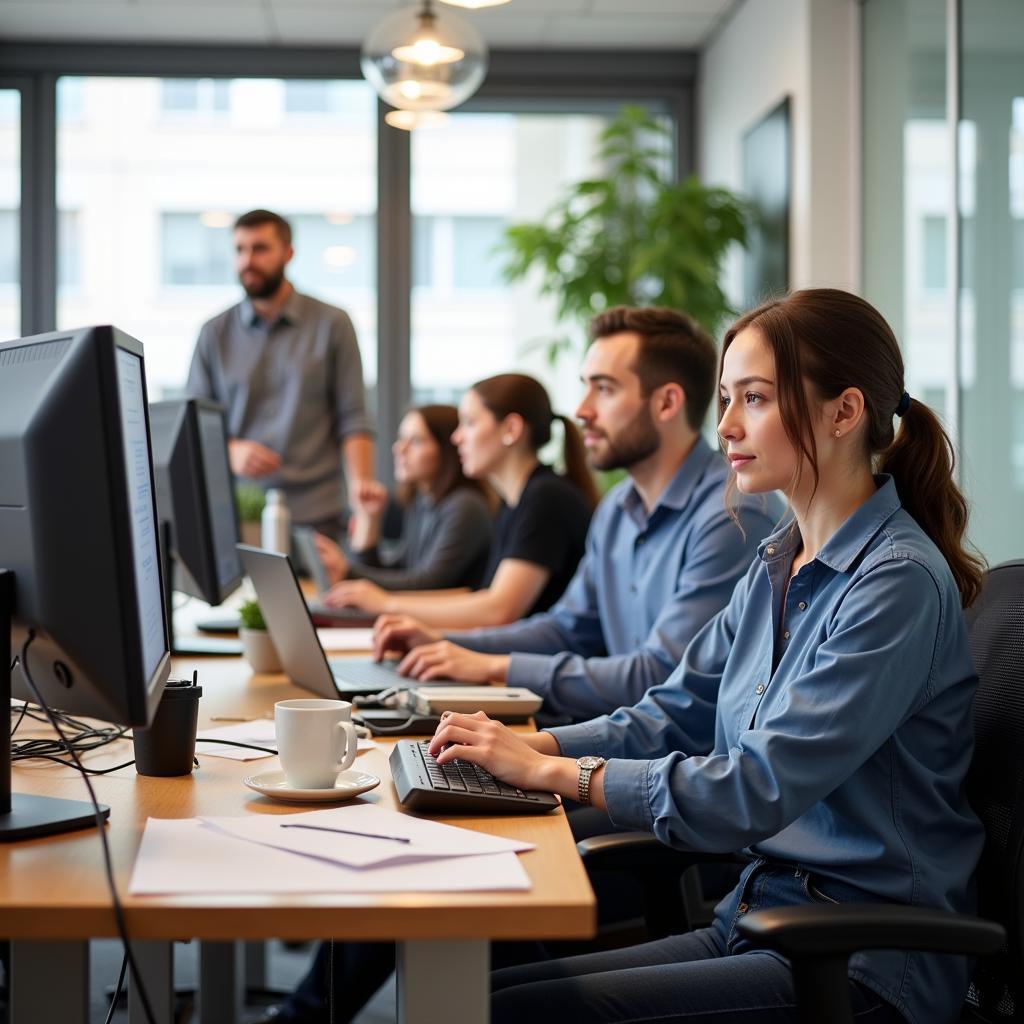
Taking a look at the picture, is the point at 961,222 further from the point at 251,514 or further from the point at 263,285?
the point at 251,514

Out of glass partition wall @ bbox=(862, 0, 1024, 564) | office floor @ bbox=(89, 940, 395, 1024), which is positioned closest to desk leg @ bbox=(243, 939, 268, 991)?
office floor @ bbox=(89, 940, 395, 1024)

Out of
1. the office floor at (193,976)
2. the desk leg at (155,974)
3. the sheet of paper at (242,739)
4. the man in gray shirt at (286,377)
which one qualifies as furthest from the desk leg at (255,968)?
the man in gray shirt at (286,377)

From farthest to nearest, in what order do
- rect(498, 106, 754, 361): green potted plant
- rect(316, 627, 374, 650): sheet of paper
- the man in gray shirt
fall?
rect(498, 106, 754, 361): green potted plant, the man in gray shirt, rect(316, 627, 374, 650): sheet of paper

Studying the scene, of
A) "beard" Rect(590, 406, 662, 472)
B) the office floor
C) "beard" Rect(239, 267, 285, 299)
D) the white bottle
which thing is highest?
"beard" Rect(239, 267, 285, 299)

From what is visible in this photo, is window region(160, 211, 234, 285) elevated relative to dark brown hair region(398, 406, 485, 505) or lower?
elevated

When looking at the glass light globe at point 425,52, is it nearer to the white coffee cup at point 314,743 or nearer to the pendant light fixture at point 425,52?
the pendant light fixture at point 425,52

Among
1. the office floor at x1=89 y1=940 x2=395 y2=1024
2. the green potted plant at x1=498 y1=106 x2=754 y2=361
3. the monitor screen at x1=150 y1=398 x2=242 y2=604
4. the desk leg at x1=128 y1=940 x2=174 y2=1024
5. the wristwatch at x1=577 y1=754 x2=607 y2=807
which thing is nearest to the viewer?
the wristwatch at x1=577 y1=754 x2=607 y2=807

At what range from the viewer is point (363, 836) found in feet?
3.50

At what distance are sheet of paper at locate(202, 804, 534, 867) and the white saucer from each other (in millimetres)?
28

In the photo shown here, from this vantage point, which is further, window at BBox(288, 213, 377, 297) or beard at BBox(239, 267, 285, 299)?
window at BBox(288, 213, 377, 297)

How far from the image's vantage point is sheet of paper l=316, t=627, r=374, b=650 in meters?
2.25

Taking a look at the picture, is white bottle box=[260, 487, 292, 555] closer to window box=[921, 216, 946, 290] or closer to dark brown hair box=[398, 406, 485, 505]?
dark brown hair box=[398, 406, 485, 505]

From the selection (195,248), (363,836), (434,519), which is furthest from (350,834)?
(195,248)

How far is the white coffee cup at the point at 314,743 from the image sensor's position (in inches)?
47.2
